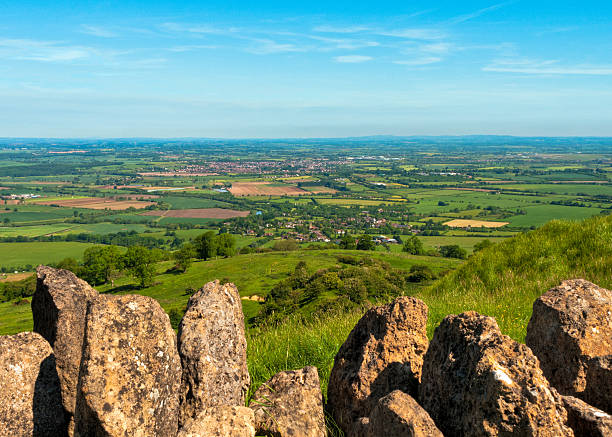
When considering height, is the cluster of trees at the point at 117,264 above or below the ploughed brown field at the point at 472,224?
below

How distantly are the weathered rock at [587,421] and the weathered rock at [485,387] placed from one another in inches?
18.0

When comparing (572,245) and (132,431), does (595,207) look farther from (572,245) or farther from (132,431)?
(132,431)

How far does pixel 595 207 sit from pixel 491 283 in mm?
158377

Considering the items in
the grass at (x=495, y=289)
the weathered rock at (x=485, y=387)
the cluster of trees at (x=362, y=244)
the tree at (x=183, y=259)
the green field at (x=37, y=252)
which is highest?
the weathered rock at (x=485, y=387)

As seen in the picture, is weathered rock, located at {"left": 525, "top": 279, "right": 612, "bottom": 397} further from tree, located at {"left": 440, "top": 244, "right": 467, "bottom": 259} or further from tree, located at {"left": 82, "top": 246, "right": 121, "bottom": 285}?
tree, located at {"left": 82, "top": 246, "right": 121, "bottom": 285}

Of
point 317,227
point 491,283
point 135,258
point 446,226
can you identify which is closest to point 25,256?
point 135,258

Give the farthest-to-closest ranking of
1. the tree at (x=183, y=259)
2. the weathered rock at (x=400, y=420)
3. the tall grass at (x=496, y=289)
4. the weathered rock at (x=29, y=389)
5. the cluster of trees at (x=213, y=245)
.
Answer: the cluster of trees at (x=213, y=245) < the tree at (x=183, y=259) < the tall grass at (x=496, y=289) < the weathered rock at (x=29, y=389) < the weathered rock at (x=400, y=420)

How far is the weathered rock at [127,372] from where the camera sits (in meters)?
3.86

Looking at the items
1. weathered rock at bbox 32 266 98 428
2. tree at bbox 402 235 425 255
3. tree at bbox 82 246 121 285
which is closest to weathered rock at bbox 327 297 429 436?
weathered rock at bbox 32 266 98 428

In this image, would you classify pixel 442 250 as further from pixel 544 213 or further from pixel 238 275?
pixel 544 213

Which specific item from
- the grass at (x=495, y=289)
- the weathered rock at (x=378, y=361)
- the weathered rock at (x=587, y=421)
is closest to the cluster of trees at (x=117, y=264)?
the grass at (x=495, y=289)

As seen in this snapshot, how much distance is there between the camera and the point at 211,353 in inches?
197

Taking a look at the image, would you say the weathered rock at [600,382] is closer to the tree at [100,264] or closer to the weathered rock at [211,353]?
the weathered rock at [211,353]

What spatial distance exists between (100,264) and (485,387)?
387 ft
